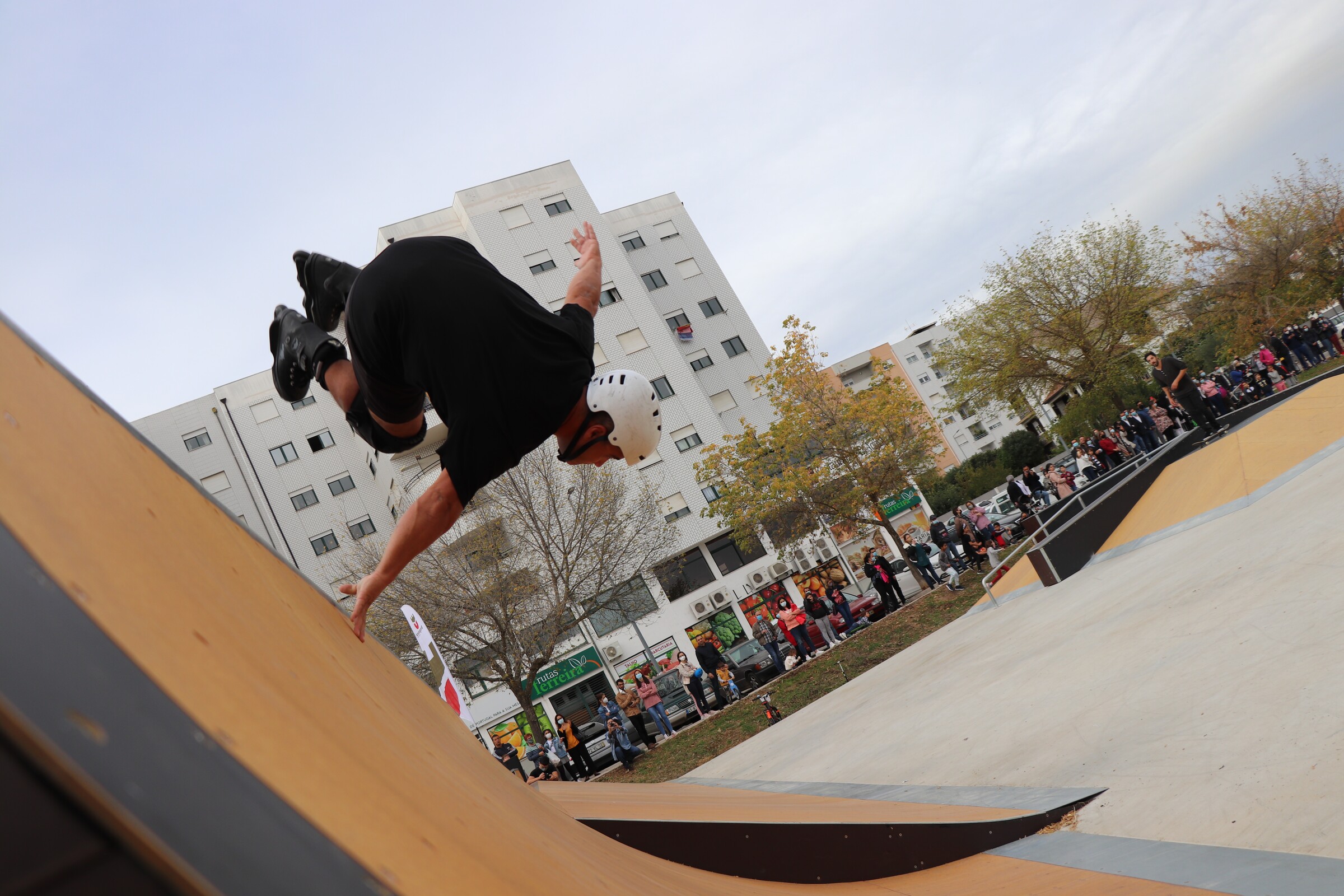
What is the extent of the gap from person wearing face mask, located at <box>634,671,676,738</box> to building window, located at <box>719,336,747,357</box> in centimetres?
2668

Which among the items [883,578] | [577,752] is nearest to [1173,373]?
[883,578]

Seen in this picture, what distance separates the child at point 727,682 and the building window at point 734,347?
26151 millimetres

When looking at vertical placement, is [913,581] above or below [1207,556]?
below

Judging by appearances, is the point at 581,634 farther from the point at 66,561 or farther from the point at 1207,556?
the point at 66,561

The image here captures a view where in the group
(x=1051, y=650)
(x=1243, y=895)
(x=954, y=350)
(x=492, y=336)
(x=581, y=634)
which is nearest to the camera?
(x=1243, y=895)

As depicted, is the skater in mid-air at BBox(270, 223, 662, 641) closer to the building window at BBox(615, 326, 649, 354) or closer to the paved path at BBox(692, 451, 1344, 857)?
the paved path at BBox(692, 451, 1344, 857)

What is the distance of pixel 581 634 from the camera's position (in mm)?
33000

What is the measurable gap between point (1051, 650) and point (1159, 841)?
3.99 metres

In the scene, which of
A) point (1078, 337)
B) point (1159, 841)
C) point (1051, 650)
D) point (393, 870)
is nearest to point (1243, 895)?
point (1159, 841)

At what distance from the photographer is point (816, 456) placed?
899 inches

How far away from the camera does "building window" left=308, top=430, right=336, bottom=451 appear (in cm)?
3919

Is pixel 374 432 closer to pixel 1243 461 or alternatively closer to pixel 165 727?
pixel 165 727

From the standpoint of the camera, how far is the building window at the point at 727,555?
3462cm

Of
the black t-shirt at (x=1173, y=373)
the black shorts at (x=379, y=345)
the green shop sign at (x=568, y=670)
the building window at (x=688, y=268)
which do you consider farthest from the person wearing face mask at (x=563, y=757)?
the building window at (x=688, y=268)
